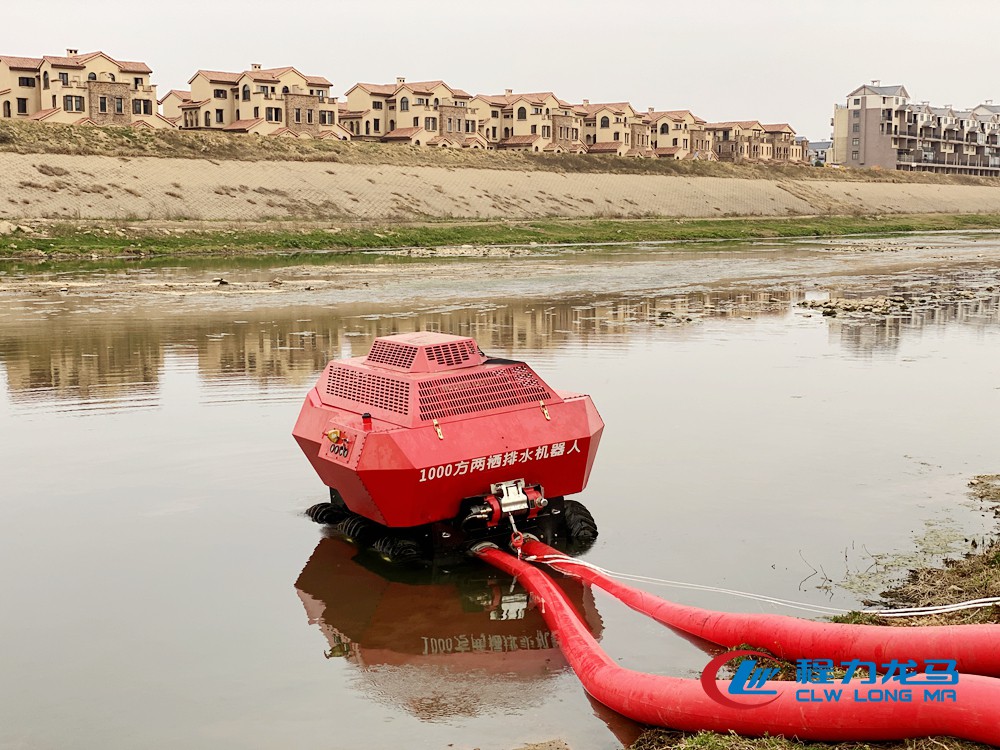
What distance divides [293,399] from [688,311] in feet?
51.5

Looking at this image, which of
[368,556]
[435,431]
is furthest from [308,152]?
[435,431]

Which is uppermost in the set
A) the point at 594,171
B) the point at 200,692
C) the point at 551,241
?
the point at 594,171

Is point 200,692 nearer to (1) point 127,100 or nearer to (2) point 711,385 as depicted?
(2) point 711,385

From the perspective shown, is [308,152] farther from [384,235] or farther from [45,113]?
[45,113]

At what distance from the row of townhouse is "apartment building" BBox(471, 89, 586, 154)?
11cm

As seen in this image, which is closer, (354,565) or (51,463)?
(354,565)

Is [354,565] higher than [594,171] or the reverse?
the reverse

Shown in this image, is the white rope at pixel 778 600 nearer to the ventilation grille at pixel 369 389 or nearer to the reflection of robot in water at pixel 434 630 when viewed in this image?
the reflection of robot in water at pixel 434 630

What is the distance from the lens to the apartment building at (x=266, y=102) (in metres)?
98.2

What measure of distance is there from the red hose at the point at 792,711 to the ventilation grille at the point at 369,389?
11.2ft

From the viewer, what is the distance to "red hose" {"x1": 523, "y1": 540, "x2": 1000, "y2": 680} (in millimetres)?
6852

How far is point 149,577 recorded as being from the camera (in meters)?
10.4

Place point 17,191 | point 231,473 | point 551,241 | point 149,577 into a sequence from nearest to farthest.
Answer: point 149,577, point 231,473, point 17,191, point 551,241

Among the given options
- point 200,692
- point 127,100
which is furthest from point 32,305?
point 127,100
